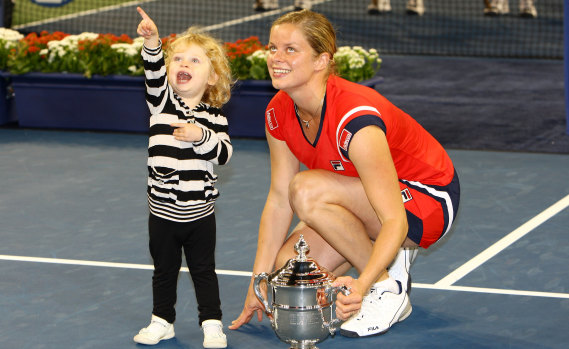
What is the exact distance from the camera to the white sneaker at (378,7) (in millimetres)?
16498

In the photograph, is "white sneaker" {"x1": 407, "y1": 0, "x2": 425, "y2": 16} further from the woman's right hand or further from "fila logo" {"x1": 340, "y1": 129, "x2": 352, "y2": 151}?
"fila logo" {"x1": 340, "y1": 129, "x2": 352, "y2": 151}

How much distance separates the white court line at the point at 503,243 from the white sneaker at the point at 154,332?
1.45 meters

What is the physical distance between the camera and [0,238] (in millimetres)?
5797

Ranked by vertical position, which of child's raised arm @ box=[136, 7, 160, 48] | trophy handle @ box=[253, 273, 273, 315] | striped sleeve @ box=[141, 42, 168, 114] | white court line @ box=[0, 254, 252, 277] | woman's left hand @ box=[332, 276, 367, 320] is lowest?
white court line @ box=[0, 254, 252, 277]

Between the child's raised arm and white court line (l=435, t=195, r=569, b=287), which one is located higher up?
the child's raised arm

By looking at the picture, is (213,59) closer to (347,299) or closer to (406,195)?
(406,195)

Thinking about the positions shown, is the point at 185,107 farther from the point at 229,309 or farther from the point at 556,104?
the point at 556,104

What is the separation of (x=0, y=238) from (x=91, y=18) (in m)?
11.4

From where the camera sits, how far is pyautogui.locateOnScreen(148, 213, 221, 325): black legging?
166 inches

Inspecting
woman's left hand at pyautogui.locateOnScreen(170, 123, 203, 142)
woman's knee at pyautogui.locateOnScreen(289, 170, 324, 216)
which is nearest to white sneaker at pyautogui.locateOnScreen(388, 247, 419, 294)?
woman's knee at pyautogui.locateOnScreen(289, 170, 324, 216)

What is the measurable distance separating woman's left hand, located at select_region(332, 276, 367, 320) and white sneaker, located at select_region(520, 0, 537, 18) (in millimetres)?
13408

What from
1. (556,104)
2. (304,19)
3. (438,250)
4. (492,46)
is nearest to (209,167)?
(304,19)

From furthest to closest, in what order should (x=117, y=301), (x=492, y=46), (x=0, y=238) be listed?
(x=492, y=46)
(x=0, y=238)
(x=117, y=301)

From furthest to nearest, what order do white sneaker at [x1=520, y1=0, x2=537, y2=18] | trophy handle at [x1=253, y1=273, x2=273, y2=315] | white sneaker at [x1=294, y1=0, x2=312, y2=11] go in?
white sneaker at [x1=294, y1=0, x2=312, y2=11], white sneaker at [x1=520, y1=0, x2=537, y2=18], trophy handle at [x1=253, y1=273, x2=273, y2=315]
